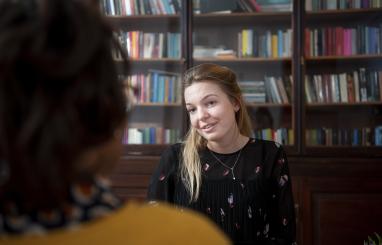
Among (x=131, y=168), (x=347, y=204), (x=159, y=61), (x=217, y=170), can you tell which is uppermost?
(x=159, y=61)

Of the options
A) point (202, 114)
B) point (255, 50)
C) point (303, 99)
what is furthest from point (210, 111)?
point (255, 50)

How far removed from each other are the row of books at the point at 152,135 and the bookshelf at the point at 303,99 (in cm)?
2

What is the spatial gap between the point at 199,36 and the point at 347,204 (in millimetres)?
1422

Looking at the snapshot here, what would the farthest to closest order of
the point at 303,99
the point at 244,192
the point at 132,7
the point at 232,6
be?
the point at 132,7
the point at 232,6
the point at 303,99
the point at 244,192

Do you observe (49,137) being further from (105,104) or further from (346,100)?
(346,100)

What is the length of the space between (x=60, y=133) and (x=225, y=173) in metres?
1.13

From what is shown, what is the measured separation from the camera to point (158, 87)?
10.1 ft

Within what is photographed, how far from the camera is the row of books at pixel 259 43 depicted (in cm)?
293

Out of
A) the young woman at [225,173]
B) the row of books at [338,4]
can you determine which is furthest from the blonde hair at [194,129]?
the row of books at [338,4]

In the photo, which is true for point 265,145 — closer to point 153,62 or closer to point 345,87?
point 345,87

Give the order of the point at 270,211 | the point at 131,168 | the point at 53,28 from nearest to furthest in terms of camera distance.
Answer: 1. the point at 53,28
2. the point at 270,211
3. the point at 131,168

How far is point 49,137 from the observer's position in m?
0.44

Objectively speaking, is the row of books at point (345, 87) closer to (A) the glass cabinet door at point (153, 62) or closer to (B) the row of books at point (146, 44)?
(A) the glass cabinet door at point (153, 62)

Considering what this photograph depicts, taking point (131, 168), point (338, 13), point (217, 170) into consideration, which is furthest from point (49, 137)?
point (338, 13)
